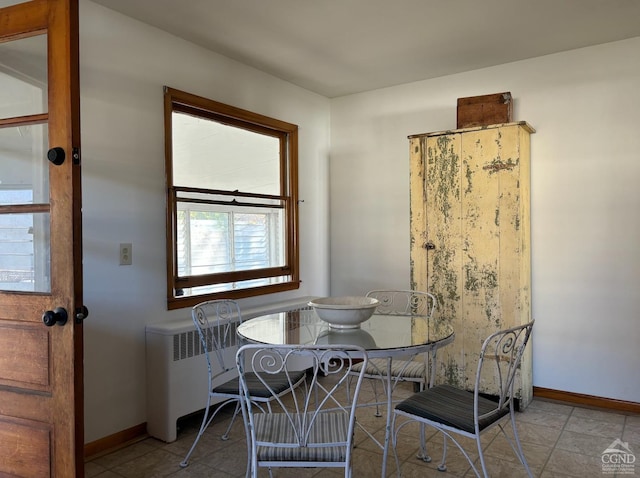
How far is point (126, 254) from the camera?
9.26 ft

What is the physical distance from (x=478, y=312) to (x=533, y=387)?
2.55ft

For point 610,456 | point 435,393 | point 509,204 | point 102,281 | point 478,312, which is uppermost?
point 509,204

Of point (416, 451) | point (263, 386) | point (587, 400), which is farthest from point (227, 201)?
point (587, 400)

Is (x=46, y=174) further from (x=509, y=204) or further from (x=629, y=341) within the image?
(x=629, y=341)

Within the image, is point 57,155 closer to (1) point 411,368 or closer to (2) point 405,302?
(1) point 411,368

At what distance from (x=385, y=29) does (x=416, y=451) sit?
259 centimetres

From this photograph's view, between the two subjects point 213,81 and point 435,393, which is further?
point 213,81

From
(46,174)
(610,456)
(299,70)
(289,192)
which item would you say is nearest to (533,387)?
(610,456)

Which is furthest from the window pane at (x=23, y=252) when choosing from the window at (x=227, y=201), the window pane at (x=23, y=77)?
the window at (x=227, y=201)

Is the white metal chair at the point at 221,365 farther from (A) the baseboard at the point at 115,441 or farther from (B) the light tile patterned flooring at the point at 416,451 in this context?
(A) the baseboard at the point at 115,441

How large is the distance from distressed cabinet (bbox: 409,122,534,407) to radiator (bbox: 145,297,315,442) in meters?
1.68

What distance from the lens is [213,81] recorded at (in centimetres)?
339

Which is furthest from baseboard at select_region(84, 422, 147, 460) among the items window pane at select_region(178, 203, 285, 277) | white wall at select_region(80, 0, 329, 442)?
window pane at select_region(178, 203, 285, 277)

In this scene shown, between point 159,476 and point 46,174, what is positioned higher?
point 46,174
